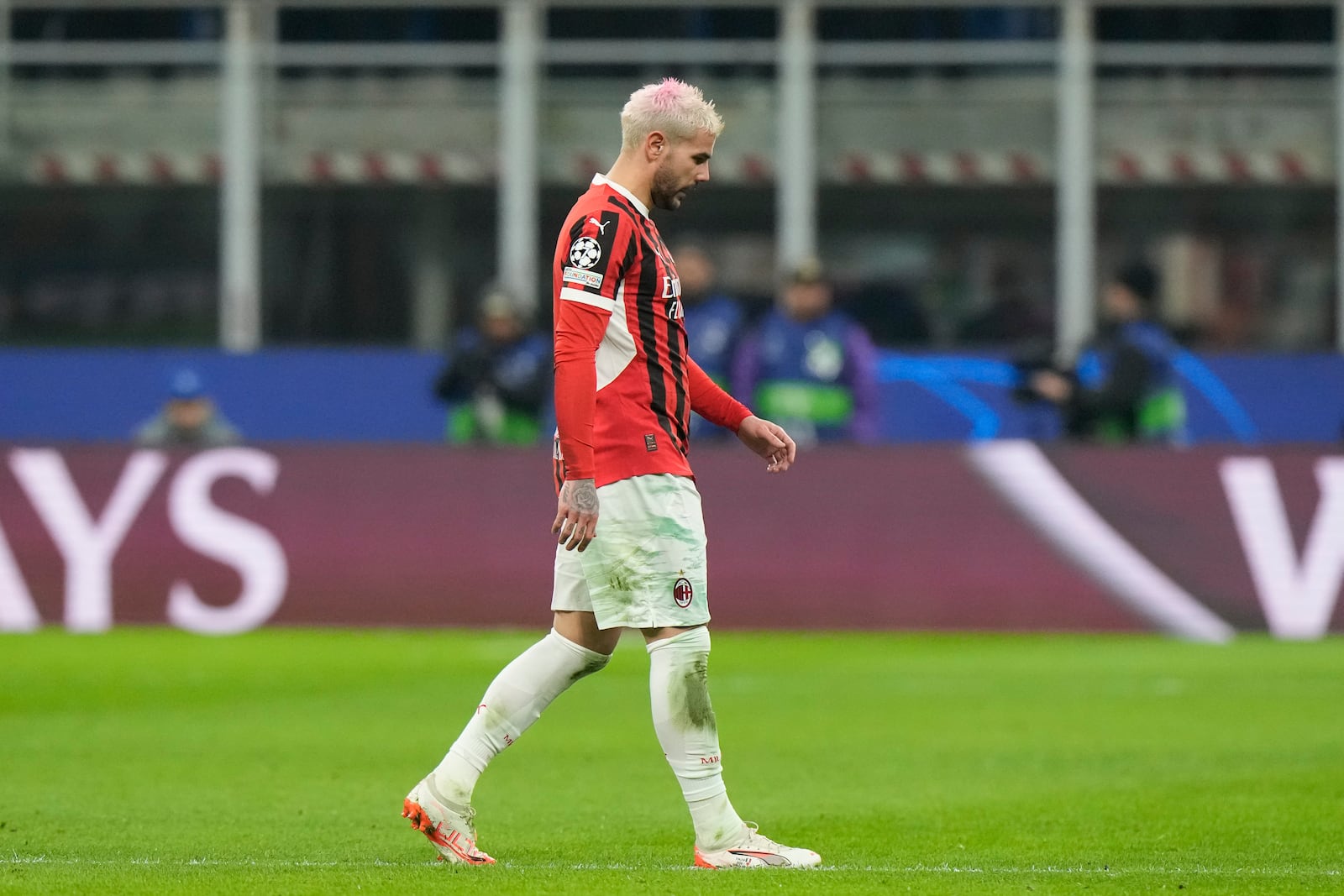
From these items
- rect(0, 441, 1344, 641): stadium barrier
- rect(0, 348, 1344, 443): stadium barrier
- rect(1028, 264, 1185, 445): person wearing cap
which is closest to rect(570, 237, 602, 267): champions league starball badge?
rect(0, 441, 1344, 641): stadium barrier

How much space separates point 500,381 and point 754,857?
10.6m

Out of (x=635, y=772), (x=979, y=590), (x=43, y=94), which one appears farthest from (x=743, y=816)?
(x=43, y=94)

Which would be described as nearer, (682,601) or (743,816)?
(682,601)

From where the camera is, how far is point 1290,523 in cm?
1459

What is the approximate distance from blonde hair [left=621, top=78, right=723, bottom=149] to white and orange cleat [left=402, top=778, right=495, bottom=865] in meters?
1.85

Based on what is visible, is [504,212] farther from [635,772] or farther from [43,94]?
[635,772]

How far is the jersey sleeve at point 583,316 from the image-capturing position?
238 inches

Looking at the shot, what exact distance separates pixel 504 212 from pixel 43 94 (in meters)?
4.56

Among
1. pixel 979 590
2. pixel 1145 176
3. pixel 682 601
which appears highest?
pixel 1145 176

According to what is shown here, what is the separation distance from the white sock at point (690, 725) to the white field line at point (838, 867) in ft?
0.60

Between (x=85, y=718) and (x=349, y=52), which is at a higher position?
(x=349, y=52)

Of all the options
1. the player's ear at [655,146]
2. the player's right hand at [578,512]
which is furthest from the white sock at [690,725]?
the player's ear at [655,146]

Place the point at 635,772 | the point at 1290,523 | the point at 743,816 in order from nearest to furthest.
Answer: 1. the point at 743,816
2. the point at 635,772
3. the point at 1290,523

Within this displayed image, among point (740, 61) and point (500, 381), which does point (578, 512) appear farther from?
point (740, 61)
